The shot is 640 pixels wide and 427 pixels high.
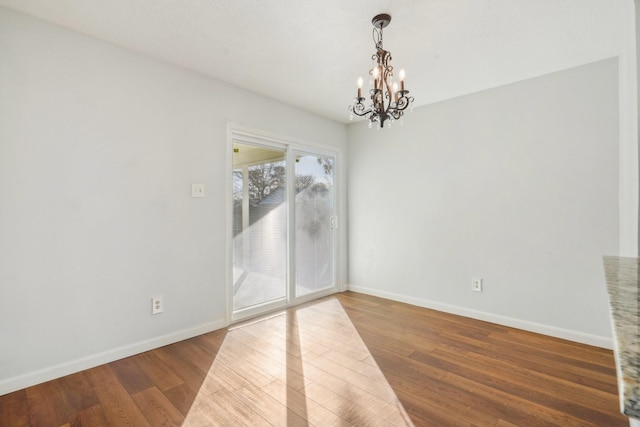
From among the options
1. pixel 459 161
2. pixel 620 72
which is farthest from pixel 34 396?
pixel 620 72

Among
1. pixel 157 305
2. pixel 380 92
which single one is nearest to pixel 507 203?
pixel 380 92

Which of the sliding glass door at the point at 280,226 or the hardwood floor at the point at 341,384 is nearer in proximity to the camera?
the hardwood floor at the point at 341,384

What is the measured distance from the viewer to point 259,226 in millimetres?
3523

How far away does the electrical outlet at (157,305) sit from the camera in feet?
8.68

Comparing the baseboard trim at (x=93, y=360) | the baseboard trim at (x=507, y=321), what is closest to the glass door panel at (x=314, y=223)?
the baseboard trim at (x=507, y=321)

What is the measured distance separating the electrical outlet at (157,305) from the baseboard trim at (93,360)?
9.0 inches

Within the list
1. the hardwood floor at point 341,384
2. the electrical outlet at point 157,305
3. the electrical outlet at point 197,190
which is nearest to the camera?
the hardwood floor at point 341,384

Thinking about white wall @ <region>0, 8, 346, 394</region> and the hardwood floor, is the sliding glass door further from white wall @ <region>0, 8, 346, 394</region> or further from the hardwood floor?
the hardwood floor

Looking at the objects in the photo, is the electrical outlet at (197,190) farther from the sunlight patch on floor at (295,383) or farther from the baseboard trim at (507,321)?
the baseboard trim at (507,321)

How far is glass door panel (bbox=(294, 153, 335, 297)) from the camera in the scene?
3955 mm

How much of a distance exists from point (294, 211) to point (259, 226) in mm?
521

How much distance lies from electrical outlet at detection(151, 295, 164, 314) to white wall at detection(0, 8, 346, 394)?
0.15 ft

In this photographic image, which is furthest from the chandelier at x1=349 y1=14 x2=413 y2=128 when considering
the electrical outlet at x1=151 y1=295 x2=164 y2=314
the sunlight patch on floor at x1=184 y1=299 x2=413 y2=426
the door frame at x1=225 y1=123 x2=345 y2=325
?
the electrical outlet at x1=151 y1=295 x2=164 y2=314

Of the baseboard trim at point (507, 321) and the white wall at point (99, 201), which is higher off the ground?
the white wall at point (99, 201)
